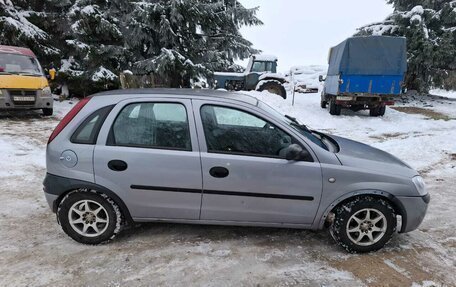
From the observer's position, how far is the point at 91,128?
340 cm

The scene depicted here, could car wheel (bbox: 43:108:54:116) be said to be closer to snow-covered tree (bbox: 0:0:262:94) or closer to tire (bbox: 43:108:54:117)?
tire (bbox: 43:108:54:117)

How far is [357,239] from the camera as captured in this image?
339 cm

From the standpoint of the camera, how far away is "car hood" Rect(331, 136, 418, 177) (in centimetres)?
333

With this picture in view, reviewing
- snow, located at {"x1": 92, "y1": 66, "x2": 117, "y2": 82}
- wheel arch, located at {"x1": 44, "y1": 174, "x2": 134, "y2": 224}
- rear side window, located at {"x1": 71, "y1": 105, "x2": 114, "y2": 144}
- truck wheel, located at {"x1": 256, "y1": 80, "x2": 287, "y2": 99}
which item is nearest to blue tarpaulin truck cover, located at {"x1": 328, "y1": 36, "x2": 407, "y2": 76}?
truck wheel, located at {"x1": 256, "y1": 80, "x2": 287, "y2": 99}

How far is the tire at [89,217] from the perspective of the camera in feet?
11.1

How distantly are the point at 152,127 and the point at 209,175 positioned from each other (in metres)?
0.74

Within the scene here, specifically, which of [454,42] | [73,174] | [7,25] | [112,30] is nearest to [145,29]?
[112,30]

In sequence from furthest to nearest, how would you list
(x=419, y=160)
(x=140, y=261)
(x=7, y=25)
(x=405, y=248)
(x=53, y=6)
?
(x=53, y=6)
(x=7, y=25)
(x=419, y=160)
(x=405, y=248)
(x=140, y=261)

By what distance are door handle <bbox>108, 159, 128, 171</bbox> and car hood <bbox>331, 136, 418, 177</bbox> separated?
2.06 m

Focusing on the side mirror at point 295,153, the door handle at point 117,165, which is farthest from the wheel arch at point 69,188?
the side mirror at point 295,153

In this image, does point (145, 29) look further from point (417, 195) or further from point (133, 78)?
point (417, 195)

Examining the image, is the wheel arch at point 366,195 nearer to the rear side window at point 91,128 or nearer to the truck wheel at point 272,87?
the rear side window at point 91,128

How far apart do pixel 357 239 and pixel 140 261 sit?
2.08 meters

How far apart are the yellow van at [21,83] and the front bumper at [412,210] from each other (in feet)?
34.3
